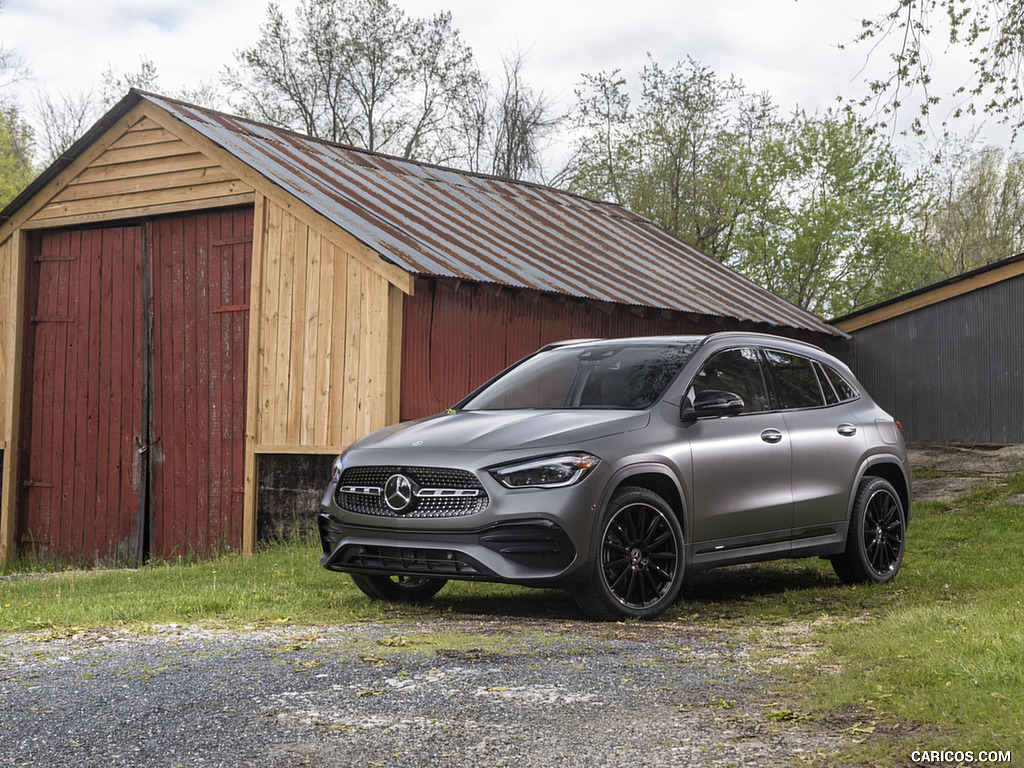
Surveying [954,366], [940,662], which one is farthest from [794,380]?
[954,366]

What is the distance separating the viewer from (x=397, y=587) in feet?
25.5

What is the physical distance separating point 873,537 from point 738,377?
195cm

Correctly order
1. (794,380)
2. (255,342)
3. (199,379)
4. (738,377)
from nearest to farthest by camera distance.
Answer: (738,377), (794,380), (255,342), (199,379)

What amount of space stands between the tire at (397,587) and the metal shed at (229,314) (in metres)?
4.35

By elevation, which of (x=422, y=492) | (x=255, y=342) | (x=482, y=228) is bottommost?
(x=422, y=492)

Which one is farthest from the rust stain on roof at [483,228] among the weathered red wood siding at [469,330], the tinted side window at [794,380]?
the tinted side window at [794,380]

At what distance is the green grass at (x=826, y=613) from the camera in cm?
432

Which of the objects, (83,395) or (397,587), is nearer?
(397,587)

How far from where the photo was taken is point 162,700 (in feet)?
14.9

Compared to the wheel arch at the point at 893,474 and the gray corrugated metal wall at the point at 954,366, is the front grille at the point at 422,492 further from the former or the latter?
the gray corrugated metal wall at the point at 954,366

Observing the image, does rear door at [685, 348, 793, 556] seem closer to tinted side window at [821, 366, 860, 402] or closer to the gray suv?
the gray suv

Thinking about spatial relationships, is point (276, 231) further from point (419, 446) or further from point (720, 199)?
point (720, 199)

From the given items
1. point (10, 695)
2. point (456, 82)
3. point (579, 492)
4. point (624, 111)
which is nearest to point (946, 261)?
point (624, 111)

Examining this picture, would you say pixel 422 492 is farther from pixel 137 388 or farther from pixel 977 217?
pixel 977 217
